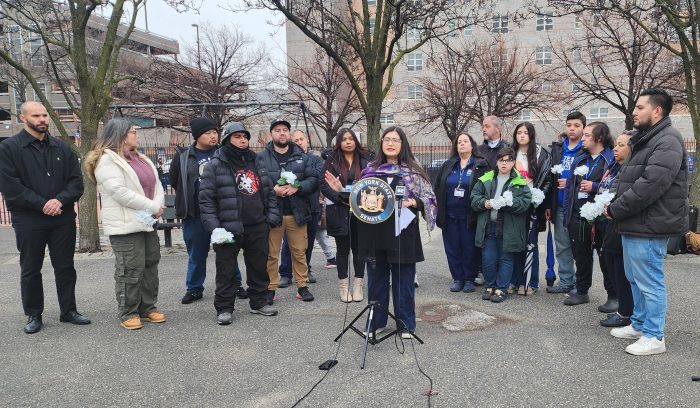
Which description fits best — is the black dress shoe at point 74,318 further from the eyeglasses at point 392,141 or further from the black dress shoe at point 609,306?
the black dress shoe at point 609,306

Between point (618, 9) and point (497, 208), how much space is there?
481 centimetres

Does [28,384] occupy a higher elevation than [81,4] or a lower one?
lower

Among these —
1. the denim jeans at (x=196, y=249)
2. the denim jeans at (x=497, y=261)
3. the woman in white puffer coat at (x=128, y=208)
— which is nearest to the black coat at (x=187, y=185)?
the denim jeans at (x=196, y=249)

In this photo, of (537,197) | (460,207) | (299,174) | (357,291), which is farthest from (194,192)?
(537,197)

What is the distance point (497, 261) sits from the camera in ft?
19.2

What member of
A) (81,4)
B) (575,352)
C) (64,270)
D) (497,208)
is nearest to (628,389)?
(575,352)

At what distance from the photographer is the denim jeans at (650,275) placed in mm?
4117

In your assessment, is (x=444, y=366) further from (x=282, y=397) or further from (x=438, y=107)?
(x=438, y=107)

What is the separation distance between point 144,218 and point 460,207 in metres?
3.54

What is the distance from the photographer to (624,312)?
4832 millimetres

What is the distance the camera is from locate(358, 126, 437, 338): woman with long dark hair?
4328mm

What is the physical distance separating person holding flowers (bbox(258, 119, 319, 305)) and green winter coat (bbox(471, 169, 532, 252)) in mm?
1908

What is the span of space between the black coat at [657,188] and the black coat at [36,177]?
5.07 meters

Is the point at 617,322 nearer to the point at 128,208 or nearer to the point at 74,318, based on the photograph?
the point at 128,208
